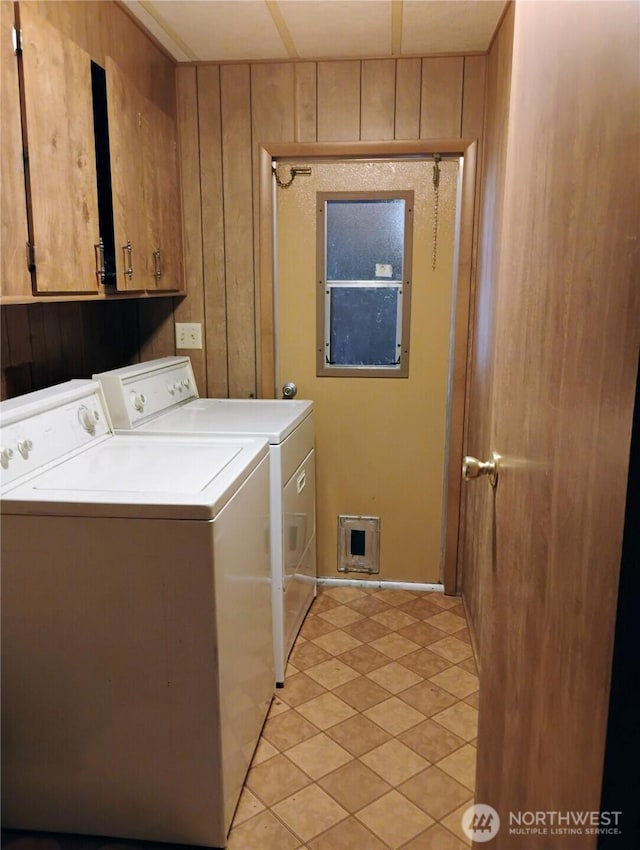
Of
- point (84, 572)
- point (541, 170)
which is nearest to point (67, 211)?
point (84, 572)

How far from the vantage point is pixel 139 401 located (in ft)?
7.38

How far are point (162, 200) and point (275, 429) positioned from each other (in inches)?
41.4

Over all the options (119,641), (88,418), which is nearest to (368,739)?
(119,641)

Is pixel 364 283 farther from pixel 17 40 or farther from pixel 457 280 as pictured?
pixel 17 40

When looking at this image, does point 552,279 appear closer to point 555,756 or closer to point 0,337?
point 555,756

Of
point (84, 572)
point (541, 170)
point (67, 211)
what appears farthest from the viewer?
point (67, 211)

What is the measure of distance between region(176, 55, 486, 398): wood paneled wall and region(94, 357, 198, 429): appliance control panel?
0.80 feet

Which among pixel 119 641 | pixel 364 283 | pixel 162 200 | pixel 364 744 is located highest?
pixel 162 200

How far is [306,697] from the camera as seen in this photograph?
2254 millimetres

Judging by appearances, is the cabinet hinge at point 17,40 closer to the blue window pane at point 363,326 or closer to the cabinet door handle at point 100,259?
the cabinet door handle at point 100,259

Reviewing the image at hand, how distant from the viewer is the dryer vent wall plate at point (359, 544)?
3.04 meters

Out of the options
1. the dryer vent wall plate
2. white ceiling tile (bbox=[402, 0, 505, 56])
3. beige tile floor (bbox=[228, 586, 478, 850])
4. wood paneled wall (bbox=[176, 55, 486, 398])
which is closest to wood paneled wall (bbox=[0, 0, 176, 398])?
wood paneled wall (bbox=[176, 55, 486, 398])

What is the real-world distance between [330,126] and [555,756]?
2519 millimetres

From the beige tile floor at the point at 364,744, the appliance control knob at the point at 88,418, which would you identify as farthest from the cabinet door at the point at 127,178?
the beige tile floor at the point at 364,744
